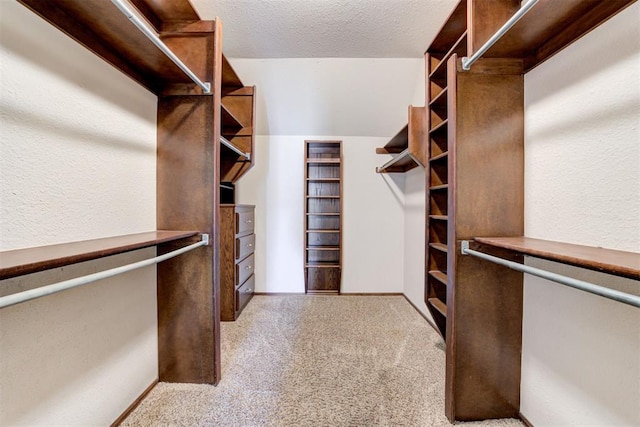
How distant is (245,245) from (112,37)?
6.60 feet

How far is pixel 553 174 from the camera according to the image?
116 cm

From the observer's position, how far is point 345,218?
3311 mm

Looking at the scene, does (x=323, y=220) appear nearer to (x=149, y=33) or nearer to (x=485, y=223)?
(x=485, y=223)

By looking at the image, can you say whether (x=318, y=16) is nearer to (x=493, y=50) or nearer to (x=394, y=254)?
(x=493, y=50)

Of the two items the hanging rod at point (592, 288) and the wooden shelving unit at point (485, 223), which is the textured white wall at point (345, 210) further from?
the hanging rod at point (592, 288)

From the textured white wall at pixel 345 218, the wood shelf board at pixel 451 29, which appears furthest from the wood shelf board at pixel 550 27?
the textured white wall at pixel 345 218

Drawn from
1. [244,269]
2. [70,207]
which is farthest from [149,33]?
[244,269]

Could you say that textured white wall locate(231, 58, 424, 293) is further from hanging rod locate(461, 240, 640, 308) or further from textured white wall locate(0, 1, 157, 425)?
hanging rod locate(461, 240, 640, 308)

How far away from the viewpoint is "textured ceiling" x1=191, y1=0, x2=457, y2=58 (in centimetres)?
186

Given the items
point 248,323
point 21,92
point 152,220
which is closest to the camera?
point 21,92

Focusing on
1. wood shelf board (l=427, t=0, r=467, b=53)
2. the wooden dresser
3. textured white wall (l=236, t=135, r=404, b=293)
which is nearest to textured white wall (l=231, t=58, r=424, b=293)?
textured white wall (l=236, t=135, r=404, b=293)

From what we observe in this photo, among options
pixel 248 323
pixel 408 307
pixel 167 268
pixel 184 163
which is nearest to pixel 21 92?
pixel 184 163

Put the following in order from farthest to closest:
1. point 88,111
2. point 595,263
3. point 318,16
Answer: point 318,16 → point 88,111 → point 595,263

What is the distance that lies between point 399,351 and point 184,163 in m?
1.90
